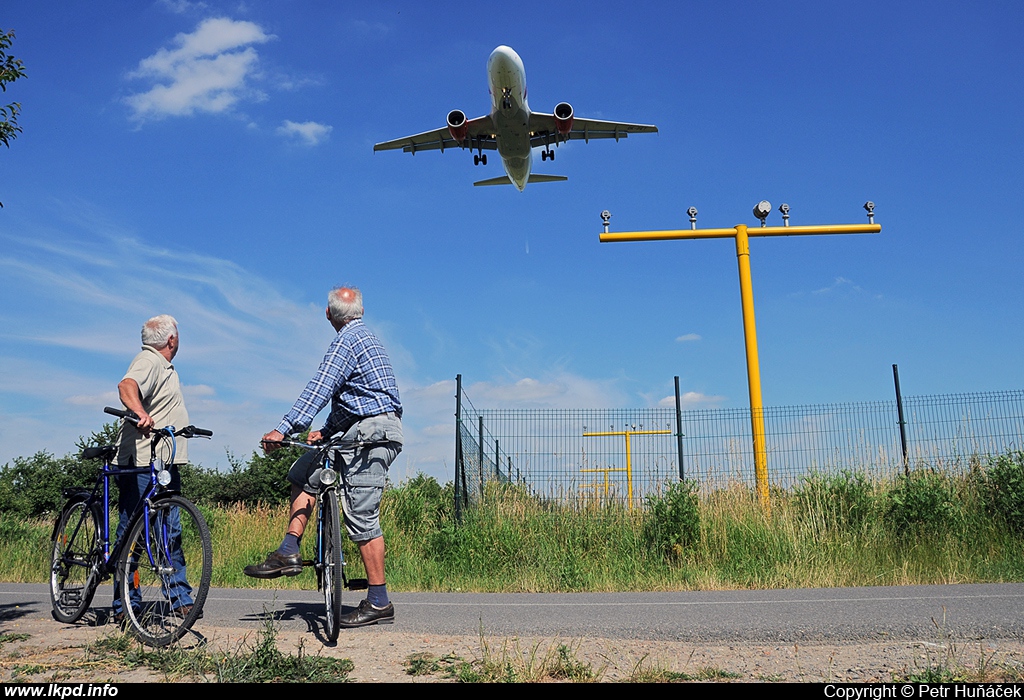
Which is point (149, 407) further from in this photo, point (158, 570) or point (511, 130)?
point (511, 130)

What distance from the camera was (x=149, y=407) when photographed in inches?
204

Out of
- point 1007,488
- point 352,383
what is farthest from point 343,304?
point 1007,488

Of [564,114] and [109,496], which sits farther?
[564,114]

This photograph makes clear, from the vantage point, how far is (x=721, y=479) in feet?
35.6

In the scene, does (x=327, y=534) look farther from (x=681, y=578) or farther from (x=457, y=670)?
(x=681, y=578)

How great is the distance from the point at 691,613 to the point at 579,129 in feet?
81.4

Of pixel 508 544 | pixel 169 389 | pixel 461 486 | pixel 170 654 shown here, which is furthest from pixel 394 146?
pixel 170 654

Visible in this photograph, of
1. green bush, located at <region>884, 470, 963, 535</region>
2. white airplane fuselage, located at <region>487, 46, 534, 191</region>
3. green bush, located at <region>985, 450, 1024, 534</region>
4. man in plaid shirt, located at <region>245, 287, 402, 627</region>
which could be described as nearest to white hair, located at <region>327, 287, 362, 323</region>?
man in plaid shirt, located at <region>245, 287, 402, 627</region>

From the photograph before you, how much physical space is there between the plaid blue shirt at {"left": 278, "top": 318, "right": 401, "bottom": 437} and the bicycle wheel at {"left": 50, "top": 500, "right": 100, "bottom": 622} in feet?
6.01

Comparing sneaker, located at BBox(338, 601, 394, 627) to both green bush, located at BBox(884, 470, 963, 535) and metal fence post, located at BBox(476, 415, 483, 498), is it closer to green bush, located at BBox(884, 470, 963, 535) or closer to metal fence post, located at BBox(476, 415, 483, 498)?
metal fence post, located at BBox(476, 415, 483, 498)

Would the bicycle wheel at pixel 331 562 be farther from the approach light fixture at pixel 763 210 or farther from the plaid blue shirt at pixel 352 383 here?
the approach light fixture at pixel 763 210

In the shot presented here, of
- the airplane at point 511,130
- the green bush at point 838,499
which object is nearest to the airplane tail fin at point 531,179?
the airplane at point 511,130
